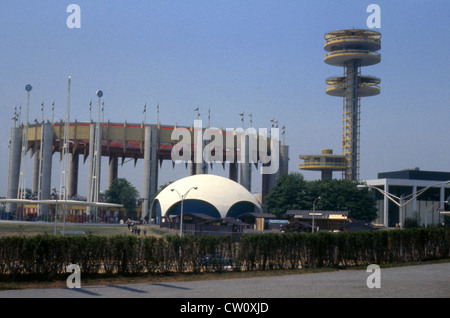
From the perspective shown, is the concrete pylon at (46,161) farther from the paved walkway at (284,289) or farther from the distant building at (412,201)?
the paved walkway at (284,289)

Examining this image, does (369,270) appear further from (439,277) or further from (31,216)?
(31,216)

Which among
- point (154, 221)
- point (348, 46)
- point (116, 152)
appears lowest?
point (154, 221)

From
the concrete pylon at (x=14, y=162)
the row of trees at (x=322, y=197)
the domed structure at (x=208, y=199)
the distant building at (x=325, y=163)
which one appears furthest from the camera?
the distant building at (x=325, y=163)

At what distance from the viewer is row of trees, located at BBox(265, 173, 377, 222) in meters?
90.2

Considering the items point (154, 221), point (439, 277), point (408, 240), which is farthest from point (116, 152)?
point (439, 277)

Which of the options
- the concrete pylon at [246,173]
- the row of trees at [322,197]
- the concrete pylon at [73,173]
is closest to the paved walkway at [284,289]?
the row of trees at [322,197]

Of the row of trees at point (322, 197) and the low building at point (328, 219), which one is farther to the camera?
the row of trees at point (322, 197)

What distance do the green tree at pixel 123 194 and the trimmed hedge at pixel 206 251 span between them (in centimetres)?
8204

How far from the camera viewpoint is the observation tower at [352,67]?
116250 millimetres

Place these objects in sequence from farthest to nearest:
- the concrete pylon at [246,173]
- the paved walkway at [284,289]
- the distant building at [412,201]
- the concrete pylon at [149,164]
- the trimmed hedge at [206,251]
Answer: the distant building at [412,201] < the concrete pylon at [246,173] < the concrete pylon at [149,164] < the trimmed hedge at [206,251] < the paved walkway at [284,289]

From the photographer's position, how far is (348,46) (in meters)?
118

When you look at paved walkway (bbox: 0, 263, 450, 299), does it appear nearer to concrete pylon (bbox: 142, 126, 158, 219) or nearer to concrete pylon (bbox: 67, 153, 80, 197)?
concrete pylon (bbox: 142, 126, 158, 219)
